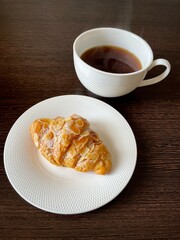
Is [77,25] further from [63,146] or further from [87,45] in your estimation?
[63,146]

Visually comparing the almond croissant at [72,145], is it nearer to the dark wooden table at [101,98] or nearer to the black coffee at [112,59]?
the dark wooden table at [101,98]

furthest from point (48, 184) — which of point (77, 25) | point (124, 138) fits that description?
point (77, 25)

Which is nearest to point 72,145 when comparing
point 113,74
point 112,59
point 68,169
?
point 68,169

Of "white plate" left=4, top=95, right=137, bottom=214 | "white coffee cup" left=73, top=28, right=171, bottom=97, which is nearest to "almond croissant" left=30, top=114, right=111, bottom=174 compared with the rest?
"white plate" left=4, top=95, right=137, bottom=214

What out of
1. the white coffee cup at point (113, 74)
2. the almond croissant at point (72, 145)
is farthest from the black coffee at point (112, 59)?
the almond croissant at point (72, 145)

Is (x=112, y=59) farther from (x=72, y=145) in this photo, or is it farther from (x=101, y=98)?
(x=72, y=145)

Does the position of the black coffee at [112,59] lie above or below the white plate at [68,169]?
above
